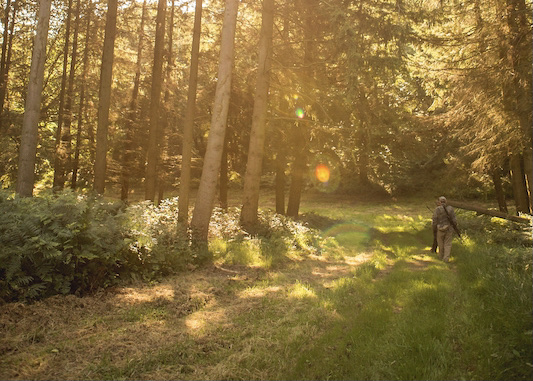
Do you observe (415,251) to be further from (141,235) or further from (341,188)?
(341,188)

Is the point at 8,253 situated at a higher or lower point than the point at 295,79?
lower

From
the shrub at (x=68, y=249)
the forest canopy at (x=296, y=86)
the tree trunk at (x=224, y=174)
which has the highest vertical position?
the forest canopy at (x=296, y=86)

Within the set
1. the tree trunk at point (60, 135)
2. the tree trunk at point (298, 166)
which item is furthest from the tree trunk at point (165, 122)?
the tree trunk at point (298, 166)

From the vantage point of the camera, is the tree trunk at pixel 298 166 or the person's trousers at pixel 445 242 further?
the tree trunk at pixel 298 166

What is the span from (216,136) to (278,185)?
9904mm

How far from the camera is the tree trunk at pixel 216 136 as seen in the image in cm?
1168

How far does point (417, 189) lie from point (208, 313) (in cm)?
3436

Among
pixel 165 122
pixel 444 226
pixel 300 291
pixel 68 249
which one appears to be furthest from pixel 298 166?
pixel 68 249

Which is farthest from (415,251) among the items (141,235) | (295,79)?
(141,235)

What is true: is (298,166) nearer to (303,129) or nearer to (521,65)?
(303,129)

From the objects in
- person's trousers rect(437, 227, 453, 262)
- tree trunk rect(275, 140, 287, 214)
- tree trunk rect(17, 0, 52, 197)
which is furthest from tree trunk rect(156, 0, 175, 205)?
person's trousers rect(437, 227, 453, 262)

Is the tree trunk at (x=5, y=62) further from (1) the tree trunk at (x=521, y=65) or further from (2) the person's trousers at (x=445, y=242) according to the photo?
(1) the tree trunk at (x=521, y=65)

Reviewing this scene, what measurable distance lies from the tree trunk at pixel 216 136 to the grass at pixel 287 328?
102 inches

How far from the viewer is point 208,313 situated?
6246 millimetres
